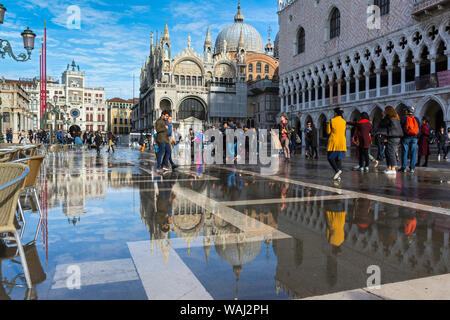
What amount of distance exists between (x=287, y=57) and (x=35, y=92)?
228 feet

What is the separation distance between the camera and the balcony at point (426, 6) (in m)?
24.1

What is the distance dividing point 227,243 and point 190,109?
189ft

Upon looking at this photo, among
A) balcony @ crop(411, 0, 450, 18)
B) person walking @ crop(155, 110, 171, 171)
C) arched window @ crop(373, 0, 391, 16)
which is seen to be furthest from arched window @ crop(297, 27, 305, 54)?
person walking @ crop(155, 110, 171, 171)

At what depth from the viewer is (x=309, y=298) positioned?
2.46m

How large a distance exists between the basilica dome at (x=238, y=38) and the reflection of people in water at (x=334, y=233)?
71.1 metres

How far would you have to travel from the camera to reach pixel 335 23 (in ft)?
123

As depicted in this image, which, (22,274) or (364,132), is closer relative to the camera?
(22,274)

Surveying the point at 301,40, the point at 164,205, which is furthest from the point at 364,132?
the point at 301,40

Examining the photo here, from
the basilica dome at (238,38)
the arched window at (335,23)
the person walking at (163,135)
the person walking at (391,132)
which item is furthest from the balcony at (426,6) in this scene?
the basilica dome at (238,38)

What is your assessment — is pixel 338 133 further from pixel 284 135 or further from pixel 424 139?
pixel 284 135

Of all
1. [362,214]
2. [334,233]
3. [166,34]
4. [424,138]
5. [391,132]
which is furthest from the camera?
[166,34]

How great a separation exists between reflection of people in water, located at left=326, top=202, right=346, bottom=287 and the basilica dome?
233 ft

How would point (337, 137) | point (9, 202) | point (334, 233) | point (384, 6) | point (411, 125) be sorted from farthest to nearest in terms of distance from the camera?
1. point (384, 6)
2. point (411, 125)
3. point (337, 137)
4. point (334, 233)
5. point (9, 202)
